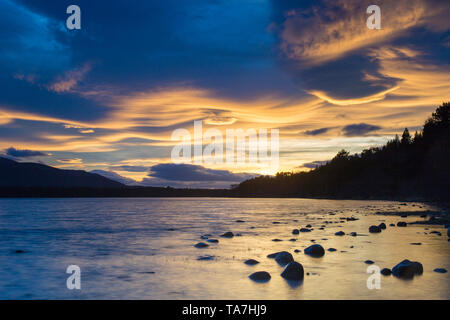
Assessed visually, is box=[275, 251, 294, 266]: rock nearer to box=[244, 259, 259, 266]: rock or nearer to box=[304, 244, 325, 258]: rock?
box=[244, 259, 259, 266]: rock

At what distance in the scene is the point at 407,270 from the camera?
14.6 m

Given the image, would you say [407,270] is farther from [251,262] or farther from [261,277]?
[251,262]

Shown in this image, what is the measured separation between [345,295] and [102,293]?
8.60m

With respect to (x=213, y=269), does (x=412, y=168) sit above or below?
above

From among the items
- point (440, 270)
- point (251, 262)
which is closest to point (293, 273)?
point (251, 262)

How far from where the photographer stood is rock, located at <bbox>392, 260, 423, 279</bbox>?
1451cm

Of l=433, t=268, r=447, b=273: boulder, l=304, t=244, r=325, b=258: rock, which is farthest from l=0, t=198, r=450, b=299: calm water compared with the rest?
l=304, t=244, r=325, b=258: rock

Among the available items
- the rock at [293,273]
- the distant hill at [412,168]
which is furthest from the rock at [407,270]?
the distant hill at [412,168]

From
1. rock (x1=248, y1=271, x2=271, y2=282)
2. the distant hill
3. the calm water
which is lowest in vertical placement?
the calm water

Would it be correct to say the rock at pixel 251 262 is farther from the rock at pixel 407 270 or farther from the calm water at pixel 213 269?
the rock at pixel 407 270

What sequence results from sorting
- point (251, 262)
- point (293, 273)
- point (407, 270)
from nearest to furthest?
point (293, 273)
point (407, 270)
point (251, 262)

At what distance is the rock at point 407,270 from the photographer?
571 inches

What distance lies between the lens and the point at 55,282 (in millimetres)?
15711

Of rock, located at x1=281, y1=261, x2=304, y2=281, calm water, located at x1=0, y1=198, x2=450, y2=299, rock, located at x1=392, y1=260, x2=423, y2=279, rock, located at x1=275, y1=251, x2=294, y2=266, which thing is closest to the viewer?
calm water, located at x1=0, y1=198, x2=450, y2=299
